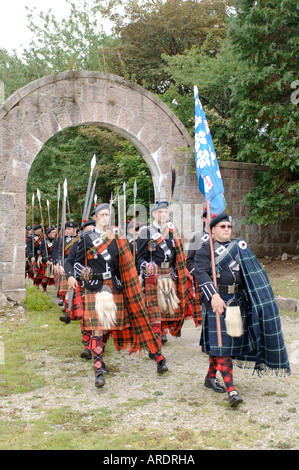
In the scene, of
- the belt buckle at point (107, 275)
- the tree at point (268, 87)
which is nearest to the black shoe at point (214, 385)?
the belt buckle at point (107, 275)

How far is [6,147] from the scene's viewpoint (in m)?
8.12

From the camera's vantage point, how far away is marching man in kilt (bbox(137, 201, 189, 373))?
16.6 feet

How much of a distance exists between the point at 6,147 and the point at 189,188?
386 centimetres

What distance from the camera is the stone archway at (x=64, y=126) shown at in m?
8.11

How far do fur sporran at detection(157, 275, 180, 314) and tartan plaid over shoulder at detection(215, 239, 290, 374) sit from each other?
1.24 metres

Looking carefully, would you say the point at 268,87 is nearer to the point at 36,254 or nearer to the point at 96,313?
the point at 36,254

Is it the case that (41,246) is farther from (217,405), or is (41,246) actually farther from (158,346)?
(217,405)

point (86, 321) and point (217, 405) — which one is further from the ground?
point (86, 321)

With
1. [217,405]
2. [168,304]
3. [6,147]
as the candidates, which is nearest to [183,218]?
[6,147]

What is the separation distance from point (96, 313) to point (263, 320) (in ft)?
5.09

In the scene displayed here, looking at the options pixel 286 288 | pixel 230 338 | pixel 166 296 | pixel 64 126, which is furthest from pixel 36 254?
pixel 230 338

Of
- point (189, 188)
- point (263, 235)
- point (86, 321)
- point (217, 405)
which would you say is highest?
point (189, 188)

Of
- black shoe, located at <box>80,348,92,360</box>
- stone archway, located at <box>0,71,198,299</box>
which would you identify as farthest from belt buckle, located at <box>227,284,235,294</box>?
stone archway, located at <box>0,71,198,299</box>

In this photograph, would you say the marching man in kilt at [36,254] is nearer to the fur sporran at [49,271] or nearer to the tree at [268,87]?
the fur sporran at [49,271]
